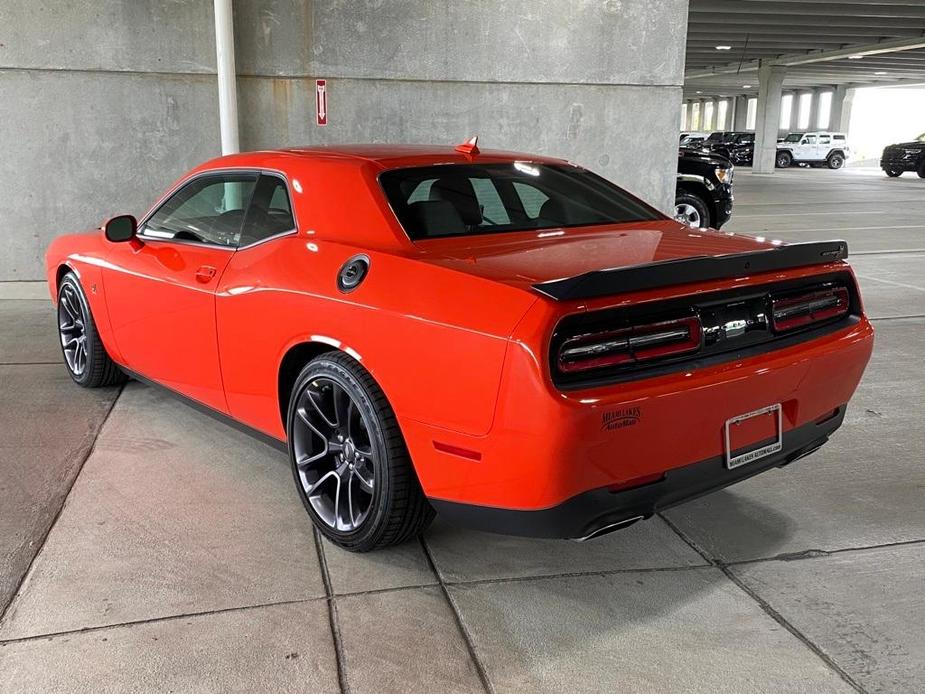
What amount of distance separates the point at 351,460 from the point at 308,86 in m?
6.10

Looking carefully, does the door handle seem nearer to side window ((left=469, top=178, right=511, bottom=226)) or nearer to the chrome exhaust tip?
side window ((left=469, top=178, right=511, bottom=226))

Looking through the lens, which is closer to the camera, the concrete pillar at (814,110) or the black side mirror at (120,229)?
the black side mirror at (120,229)

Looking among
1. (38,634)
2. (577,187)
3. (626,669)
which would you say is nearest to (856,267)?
(577,187)

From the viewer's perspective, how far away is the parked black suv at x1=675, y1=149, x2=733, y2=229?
11.0 m

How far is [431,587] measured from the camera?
2.81 metres

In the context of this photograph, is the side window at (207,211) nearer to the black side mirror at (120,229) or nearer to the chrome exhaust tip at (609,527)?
the black side mirror at (120,229)

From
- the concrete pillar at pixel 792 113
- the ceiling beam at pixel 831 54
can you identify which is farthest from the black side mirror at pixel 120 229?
the concrete pillar at pixel 792 113

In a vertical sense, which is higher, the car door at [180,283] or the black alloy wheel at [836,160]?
the car door at [180,283]

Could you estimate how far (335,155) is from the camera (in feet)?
11.4

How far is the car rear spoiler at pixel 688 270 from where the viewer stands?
2309 millimetres

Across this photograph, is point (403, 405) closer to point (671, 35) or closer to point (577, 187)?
point (577, 187)

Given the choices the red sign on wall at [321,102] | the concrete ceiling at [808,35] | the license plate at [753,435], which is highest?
the concrete ceiling at [808,35]

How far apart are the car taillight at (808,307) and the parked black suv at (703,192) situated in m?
8.10

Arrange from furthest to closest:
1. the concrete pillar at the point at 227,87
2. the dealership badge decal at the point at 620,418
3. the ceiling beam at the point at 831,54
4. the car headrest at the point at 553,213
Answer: the ceiling beam at the point at 831,54 → the concrete pillar at the point at 227,87 → the car headrest at the point at 553,213 → the dealership badge decal at the point at 620,418
